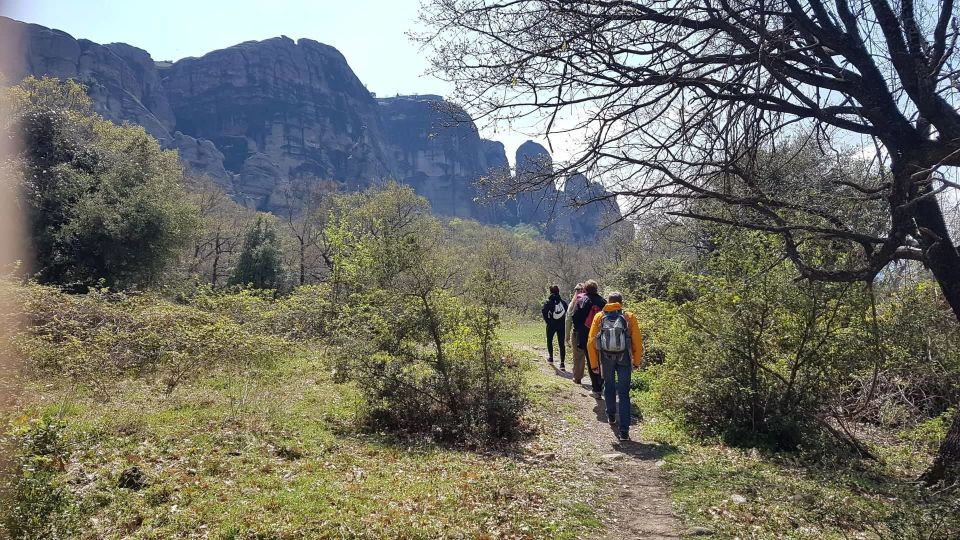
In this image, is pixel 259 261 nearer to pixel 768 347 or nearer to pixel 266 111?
pixel 768 347

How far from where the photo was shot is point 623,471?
20.4ft

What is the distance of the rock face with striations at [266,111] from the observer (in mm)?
147500

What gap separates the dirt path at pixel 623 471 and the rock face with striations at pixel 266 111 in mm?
142500

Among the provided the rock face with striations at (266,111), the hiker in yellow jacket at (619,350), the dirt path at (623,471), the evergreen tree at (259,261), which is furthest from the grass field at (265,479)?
the rock face with striations at (266,111)

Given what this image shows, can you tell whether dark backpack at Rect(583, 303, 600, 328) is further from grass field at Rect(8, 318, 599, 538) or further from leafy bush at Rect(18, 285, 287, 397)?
leafy bush at Rect(18, 285, 287, 397)

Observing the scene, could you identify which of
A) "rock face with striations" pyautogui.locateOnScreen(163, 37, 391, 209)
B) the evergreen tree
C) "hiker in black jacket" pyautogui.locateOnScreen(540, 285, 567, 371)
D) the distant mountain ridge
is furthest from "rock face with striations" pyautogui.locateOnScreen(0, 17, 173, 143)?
"hiker in black jacket" pyautogui.locateOnScreen(540, 285, 567, 371)

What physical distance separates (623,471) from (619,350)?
1804mm

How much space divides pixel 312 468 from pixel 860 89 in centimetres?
645

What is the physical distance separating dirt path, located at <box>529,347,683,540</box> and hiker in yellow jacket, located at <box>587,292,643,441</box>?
46 centimetres

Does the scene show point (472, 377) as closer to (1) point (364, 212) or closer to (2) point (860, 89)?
(2) point (860, 89)

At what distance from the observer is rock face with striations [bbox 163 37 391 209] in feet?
484

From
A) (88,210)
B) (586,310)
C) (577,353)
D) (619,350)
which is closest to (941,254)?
(619,350)

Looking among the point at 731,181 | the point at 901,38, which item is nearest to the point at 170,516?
the point at 731,181

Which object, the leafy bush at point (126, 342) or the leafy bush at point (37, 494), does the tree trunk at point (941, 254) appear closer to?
the leafy bush at point (37, 494)
